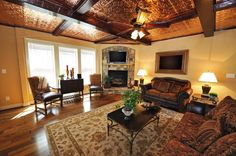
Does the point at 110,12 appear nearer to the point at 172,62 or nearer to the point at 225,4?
the point at 225,4

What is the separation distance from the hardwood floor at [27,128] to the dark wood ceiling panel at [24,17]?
2.52m

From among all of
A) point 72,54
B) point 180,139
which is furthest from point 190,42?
point 72,54

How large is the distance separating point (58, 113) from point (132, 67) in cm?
379

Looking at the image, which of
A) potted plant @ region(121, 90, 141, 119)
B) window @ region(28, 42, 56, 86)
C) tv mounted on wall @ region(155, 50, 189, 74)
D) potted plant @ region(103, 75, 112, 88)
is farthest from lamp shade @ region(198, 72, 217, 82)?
window @ region(28, 42, 56, 86)

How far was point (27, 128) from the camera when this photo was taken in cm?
241

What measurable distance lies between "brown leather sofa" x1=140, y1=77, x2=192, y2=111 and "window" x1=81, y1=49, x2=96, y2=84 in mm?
2627

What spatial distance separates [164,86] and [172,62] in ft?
3.58

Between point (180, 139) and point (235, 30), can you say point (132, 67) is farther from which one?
point (180, 139)

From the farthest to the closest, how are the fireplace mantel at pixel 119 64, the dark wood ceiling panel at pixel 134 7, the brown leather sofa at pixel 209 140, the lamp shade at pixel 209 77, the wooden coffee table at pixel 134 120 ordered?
Answer: the fireplace mantel at pixel 119 64 < the lamp shade at pixel 209 77 < the dark wood ceiling panel at pixel 134 7 < the wooden coffee table at pixel 134 120 < the brown leather sofa at pixel 209 140

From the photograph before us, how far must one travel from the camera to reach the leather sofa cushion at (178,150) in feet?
3.95

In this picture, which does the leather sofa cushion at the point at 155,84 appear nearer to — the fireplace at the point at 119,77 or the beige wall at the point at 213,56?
the beige wall at the point at 213,56

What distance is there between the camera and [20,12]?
2.47 metres

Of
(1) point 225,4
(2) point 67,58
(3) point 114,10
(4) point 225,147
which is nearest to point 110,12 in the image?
(3) point 114,10

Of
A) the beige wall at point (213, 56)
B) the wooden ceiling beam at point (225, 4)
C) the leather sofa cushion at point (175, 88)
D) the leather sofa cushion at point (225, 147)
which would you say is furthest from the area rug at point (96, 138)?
the wooden ceiling beam at point (225, 4)
